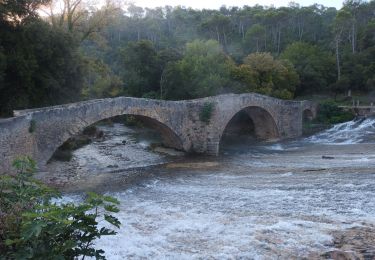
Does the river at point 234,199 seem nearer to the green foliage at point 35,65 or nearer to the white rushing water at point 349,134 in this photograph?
the white rushing water at point 349,134

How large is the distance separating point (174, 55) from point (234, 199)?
24836 millimetres

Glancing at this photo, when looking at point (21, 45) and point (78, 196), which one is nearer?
point (78, 196)

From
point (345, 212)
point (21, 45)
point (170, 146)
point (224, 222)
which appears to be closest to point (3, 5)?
point (21, 45)

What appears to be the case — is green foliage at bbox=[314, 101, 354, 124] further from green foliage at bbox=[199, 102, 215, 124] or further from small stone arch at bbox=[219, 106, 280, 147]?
green foliage at bbox=[199, 102, 215, 124]

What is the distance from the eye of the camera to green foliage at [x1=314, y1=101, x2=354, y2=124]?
3291cm

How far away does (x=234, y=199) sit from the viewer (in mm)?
11672

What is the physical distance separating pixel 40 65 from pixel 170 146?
742 centimetres

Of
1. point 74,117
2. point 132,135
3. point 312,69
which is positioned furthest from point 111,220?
point 312,69

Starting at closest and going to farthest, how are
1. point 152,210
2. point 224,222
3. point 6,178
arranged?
point 6,178 → point 224,222 → point 152,210

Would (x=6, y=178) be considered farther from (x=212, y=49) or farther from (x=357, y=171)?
(x=212, y=49)

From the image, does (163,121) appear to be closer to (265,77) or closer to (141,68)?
(141,68)

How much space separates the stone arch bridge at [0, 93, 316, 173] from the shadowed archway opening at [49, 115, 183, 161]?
0.30ft

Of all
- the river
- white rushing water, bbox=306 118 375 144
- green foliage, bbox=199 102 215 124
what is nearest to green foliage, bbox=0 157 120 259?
the river

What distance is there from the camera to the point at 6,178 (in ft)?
18.1
